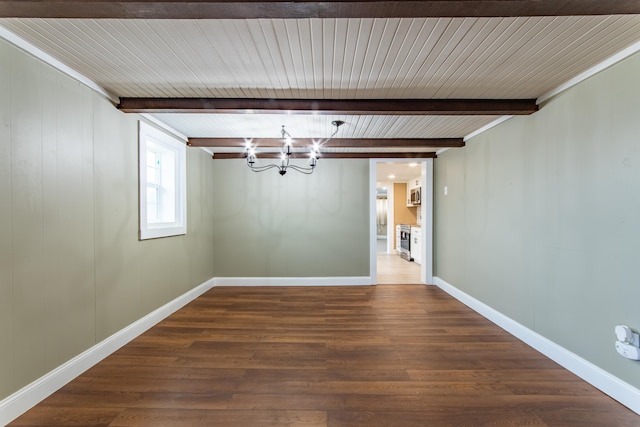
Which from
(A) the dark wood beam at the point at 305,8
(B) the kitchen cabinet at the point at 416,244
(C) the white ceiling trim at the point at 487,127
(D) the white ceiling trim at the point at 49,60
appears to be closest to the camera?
(A) the dark wood beam at the point at 305,8

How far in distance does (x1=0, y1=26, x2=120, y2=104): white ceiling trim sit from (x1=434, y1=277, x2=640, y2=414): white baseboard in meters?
4.56

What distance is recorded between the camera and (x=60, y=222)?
81.4 inches

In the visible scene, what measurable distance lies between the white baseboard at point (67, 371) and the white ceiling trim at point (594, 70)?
4.54 meters

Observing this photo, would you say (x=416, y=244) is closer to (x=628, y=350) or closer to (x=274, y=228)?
(x=274, y=228)

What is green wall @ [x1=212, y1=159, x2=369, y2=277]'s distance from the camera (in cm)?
496

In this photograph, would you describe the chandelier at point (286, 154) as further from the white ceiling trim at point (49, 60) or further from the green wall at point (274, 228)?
the white ceiling trim at point (49, 60)

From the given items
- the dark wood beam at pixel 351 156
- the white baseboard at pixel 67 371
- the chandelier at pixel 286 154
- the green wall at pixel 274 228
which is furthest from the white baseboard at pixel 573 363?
the white baseboard at pixel 67 371

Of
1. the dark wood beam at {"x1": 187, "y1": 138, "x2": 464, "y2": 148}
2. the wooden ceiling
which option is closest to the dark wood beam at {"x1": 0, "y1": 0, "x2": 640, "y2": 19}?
the wooden ceiling

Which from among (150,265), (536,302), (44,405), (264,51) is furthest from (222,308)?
(536,302)

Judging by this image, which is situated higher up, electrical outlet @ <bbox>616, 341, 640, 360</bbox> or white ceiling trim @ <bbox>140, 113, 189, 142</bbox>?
white ceiling trim @ <bbox>140, 113, 189, 142</bbox>

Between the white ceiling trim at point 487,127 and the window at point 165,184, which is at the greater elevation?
the white ceiling trim at point 487,127

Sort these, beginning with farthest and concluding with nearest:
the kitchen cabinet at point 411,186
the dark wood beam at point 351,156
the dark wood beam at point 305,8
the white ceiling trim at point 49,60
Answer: the kitchen cabinet at point 411,186 → the dark wood beam at point 351,156 → the white ceiling trim at point 49,60 → the dark wood beam at point 305,8

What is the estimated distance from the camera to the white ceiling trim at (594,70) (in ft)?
5.92

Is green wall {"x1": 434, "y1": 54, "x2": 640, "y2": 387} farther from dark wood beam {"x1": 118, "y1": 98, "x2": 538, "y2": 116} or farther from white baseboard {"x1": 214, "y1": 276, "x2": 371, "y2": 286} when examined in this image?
white baseboard {"x1": 214, "y1": 276, "x2": 371, "y2": 286}
